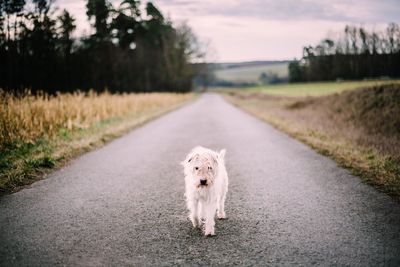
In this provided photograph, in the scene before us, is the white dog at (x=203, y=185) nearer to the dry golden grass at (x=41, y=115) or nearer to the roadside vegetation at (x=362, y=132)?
the roadside vegetation at (x=362, y=132)

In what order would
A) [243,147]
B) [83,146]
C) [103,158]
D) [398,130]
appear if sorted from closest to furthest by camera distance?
1. [103,158]
2. [83,146]
3. [243,147]
4. [398,130]

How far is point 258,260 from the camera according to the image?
12.4 ft

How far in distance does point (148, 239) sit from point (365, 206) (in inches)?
136

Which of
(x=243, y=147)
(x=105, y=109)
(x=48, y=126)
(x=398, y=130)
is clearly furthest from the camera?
(x=105, y=109)

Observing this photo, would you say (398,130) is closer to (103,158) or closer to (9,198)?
(103,158)

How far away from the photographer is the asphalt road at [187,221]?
152 inches

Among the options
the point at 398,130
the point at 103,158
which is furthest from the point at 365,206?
the point at 398,130

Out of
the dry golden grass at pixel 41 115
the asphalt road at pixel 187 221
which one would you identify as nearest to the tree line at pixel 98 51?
the dry golden grass at pixel 41 115

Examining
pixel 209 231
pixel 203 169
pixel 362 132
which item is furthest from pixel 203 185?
pixel 362 132

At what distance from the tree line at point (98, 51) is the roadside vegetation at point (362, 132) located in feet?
55.9

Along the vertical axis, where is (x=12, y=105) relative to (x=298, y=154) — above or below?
above

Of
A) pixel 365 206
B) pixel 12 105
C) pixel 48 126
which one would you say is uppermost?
pixel 12 105

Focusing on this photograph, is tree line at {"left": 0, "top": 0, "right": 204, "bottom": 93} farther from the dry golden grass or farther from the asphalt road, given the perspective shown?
the asphalt road

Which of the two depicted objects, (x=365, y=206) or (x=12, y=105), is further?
(x=12, y=105)
